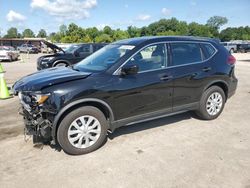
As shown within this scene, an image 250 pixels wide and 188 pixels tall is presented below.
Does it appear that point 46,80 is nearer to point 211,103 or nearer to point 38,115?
point 38,115

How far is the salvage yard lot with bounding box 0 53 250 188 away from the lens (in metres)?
3.12

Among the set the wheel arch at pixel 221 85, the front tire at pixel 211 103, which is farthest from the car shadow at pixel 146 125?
the wheel arch at pixel 221 85

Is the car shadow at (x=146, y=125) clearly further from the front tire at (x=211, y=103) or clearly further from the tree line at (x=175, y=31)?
the tree line at (x=175, y=31)

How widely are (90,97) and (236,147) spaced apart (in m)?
2.52

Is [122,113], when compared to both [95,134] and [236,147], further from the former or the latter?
[236,147]

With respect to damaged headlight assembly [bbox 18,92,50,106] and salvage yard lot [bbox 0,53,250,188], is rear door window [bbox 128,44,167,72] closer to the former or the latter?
salvage yard lot [bbox 0,53,250,188]

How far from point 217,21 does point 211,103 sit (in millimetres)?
126010

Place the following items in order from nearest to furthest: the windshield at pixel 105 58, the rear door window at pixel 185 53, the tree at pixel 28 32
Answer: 1. the windshield at pixel 105 58
2. the rear door window at pixel 185 53
3. the tree at pixel 28 32

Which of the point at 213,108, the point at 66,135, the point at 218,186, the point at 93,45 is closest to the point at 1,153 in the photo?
the point at 66,135

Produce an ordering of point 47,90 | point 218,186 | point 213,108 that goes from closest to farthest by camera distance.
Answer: point 218,186 < point 47,90 < point 213,108

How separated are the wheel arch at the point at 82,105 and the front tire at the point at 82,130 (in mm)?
54

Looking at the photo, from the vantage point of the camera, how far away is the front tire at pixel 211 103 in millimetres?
5051

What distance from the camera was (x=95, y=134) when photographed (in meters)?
3.92

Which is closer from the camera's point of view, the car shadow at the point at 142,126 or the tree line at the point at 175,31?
the car shadow at the point at 142,126
